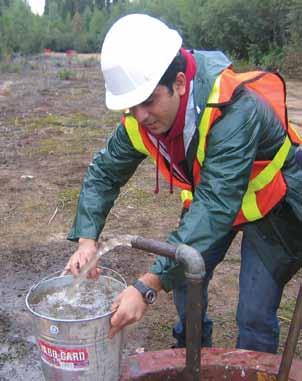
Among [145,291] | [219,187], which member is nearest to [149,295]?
[145,291]

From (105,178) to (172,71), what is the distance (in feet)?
2.38

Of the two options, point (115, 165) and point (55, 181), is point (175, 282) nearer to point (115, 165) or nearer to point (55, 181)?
point (115, 165)

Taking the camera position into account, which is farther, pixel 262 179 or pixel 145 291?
pixel 262 179

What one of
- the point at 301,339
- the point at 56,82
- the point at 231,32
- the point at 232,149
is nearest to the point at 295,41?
the point at 231,32

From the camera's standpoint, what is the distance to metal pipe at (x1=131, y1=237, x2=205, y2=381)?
1.72 m

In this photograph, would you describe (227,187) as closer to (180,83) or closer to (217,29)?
(180,83)

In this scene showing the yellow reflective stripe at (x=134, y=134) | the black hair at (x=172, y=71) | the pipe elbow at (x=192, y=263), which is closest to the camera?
the pipe elbow at (x=192, y=263)

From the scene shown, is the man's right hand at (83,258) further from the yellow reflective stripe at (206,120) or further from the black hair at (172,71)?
the black hair at (172,71)

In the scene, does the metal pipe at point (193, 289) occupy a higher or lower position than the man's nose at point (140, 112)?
lower

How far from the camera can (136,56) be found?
74.4 inches

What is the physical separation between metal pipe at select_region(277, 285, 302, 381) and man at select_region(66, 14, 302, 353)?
35 centimetres

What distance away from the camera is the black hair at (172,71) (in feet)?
6.52

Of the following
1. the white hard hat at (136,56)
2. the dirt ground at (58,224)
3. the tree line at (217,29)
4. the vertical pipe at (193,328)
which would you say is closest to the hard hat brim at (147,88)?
the white hard hat at (136,56)

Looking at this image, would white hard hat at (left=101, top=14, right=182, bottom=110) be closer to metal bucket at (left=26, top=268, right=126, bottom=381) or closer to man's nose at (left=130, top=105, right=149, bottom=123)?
man's nose at (left=130, top=105, right=149, bottom=123)
